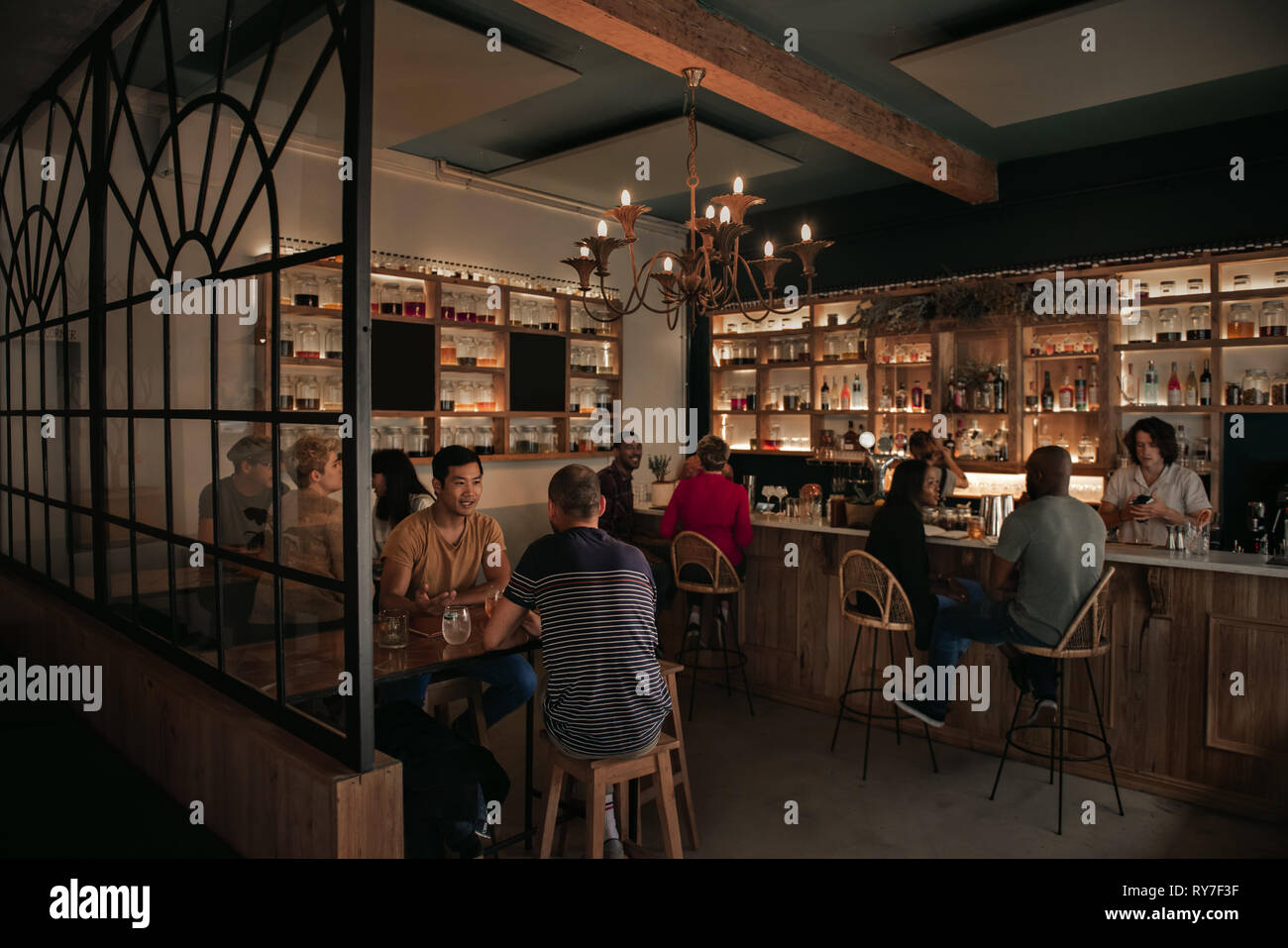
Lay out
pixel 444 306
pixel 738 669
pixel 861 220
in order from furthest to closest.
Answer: pixel 861 220 < pixel 444 306 < pixel 738 669

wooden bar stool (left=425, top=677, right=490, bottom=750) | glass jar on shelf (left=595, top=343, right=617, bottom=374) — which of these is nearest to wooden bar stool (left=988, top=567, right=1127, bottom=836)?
wooden bar stool (left=425, top=677, right=490, bottom=750)

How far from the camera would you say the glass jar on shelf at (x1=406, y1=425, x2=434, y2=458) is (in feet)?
20.6

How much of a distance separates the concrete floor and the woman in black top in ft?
2.27

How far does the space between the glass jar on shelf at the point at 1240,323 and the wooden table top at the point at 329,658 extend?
17.8 ft

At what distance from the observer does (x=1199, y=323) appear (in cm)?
604

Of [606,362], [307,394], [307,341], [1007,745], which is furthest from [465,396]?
[1007,745]

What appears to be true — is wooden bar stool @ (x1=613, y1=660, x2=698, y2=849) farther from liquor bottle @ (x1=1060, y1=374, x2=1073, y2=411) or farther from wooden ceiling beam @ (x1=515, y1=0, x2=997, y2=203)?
liquor bottle @ (x1=1060, y1=374, x2=1073, y2=411)

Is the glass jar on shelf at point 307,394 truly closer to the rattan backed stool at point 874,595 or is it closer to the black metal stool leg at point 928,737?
the rattan backed stool at point 874,595

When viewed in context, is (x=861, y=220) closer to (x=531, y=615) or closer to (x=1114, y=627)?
(x=1114, y=627)

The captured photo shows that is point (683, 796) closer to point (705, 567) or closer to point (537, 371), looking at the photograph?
point (705, 567)

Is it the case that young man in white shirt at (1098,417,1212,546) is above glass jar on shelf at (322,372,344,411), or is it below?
below

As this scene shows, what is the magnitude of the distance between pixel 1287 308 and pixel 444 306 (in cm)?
576
